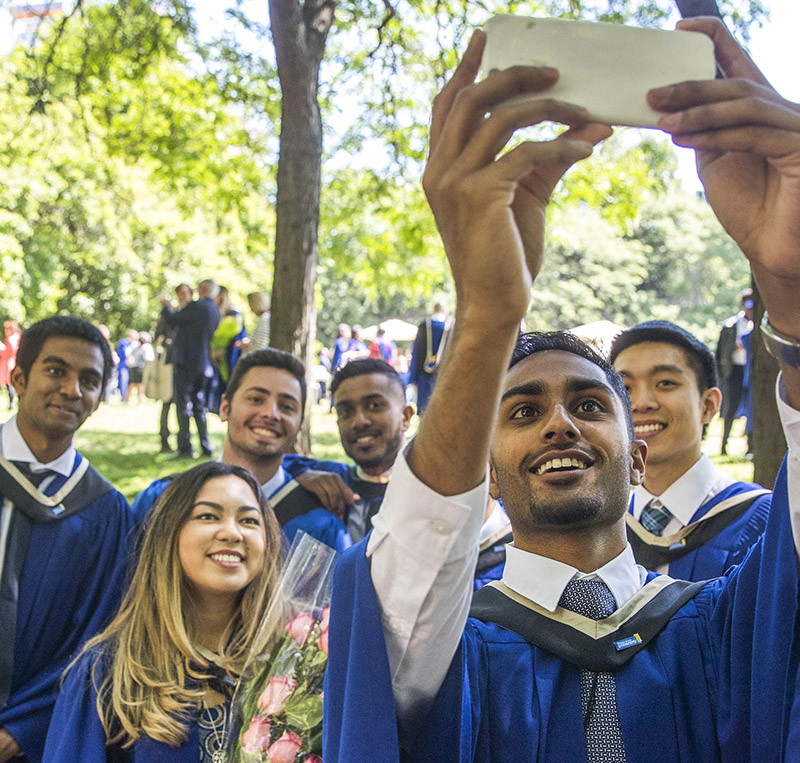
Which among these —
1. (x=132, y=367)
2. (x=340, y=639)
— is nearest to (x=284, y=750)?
(x=340, y=639)

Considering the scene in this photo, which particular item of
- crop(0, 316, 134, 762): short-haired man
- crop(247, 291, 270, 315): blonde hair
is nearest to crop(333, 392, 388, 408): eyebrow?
crop(0, 316, 134, 762): short-haired man

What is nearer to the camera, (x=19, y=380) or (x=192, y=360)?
(x=19, y=380)

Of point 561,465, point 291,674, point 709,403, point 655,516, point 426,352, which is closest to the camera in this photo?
point 561,465

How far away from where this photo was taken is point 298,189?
6500 mm

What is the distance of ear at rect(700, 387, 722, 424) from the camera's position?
3.38 m

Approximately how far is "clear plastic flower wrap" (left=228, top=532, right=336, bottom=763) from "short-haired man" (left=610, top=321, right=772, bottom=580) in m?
1.22

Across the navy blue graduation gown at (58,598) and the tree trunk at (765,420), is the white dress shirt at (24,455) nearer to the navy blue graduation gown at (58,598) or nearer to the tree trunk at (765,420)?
the navy blue graduation gown at (58,598)

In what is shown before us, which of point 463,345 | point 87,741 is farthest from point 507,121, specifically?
point 87,741

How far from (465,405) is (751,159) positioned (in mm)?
636

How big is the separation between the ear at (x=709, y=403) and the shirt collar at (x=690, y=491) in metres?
0.25

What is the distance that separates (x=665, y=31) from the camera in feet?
4.24

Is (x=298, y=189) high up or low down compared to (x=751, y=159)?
up

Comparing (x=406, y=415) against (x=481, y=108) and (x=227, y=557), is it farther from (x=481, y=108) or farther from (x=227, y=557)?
(x=481, y=108)

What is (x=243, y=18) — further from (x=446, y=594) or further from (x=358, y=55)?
(x=446, y=594)
